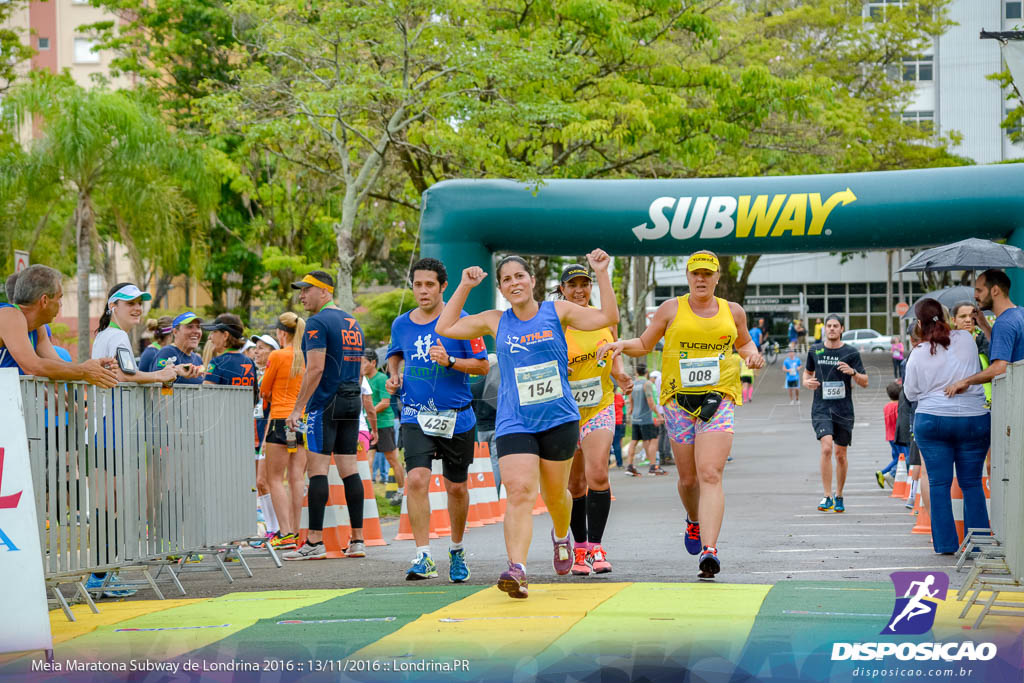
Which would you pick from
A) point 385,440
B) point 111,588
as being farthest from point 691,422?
point 385,440

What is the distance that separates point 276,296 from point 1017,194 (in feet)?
89.3

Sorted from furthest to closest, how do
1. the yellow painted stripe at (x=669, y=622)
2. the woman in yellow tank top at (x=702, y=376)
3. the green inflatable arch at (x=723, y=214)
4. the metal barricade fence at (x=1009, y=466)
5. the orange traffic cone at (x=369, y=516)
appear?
the green inflatable arch at (x=723, y=214) → the orange traffic cone at (x=369, y=516) → the woman in yellow tank top at (x=702, y=376) → the metal barricade fence at (x=1009, y=466) → the yellow painted stripe at (x=669, y=622)

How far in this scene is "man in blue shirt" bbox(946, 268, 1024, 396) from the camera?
321 inches

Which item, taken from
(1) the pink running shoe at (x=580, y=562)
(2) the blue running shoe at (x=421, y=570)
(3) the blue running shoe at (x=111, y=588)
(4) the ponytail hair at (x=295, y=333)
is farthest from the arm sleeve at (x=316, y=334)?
(1) the pink running shoe at (x=580, y=562)

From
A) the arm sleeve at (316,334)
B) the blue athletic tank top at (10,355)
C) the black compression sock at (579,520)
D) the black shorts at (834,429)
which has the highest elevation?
the arm sleeve at (316,334)

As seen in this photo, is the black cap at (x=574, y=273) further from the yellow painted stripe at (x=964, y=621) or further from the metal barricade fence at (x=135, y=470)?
the yellow painted stripe at (x=964, y=621)

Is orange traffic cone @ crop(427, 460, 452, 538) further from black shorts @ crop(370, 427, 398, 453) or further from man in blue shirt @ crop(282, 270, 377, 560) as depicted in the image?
black shorts @ crop(370, 427, 398, 453)

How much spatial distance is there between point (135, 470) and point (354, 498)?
2.64 m

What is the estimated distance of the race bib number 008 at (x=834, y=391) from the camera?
1243 centimetres

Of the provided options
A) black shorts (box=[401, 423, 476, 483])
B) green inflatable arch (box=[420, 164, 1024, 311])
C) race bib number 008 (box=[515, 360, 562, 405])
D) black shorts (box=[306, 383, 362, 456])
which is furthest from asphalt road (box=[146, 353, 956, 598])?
green inflatable arch (box=[420, 164, 1024, 311])

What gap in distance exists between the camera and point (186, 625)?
20.6 ft

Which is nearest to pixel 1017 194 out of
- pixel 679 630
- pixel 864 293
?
pixel 679 630

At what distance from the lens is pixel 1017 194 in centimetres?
1287

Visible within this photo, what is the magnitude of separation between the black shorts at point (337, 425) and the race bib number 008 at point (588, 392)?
84.4 inches
